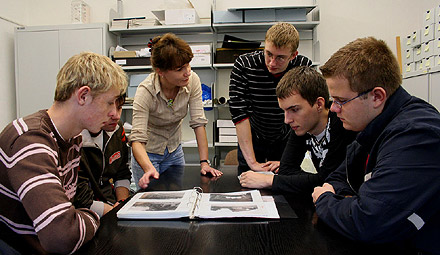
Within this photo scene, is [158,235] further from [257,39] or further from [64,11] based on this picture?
[64,11]

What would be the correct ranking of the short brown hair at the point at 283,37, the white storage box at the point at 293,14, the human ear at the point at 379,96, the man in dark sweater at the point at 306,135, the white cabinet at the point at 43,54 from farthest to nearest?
the white cabinet at the point at 43,54, the white storage box at the point at 293,14, the short brown hair at the point at 283,37, the man in dark sweater at the point at 306,135, the human ear at the point at 379,96

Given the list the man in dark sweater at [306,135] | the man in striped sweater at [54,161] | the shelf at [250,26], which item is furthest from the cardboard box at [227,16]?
the man in striped sweater at [54,161]

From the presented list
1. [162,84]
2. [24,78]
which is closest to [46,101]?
[24,78]

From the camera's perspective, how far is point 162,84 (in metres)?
1.65

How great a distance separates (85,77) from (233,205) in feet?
1.84

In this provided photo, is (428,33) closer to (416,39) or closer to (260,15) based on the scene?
(416,39)

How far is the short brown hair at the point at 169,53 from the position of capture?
1.46 m

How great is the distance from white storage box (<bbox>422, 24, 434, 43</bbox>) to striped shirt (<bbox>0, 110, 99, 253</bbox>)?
100 inches

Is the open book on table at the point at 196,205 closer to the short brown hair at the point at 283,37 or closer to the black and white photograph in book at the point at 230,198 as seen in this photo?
the black and white photograph in book at the point at 230,198

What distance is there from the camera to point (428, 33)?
231 cm

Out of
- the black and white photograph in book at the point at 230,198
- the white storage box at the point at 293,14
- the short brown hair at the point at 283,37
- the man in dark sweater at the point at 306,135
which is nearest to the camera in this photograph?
the black and white photograph in book at the point at 230,198

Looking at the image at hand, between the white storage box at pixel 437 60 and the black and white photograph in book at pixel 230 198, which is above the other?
the white storage box at pixel 437 60

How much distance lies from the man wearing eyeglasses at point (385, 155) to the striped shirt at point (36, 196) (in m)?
0.59

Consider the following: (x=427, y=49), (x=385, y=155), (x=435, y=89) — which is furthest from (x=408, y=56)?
(x=385, y=155)
